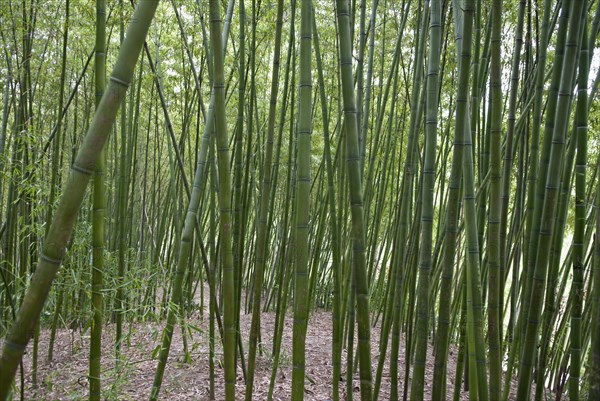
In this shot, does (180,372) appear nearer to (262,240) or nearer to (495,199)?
(262,240)

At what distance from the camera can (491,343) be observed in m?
1.72

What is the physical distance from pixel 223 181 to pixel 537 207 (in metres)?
1.06

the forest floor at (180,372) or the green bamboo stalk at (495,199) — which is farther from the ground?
the green bamboo stalk at (495,199)

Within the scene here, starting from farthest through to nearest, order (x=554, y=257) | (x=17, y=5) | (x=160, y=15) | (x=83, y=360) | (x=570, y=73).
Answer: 1. (x=160, y=15)
2. (x=83, y=360)
3. (x=17, y=5)
4. (x=554, y=257)
5. (x=570, y=73)

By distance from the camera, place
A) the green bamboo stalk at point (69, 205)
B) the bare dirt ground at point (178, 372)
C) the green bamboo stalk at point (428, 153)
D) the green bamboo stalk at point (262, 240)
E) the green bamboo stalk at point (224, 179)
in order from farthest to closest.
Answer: the bare dirt ground at point (178, 372) < the green bamboo stalk at point (262, 240) < the green bamboo stalk at point (428, 153) < the green bamboo stalk at point (224, 179) < the green bamboo stalk at point (69, 205)

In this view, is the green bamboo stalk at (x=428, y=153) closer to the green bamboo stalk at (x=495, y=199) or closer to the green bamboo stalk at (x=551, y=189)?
the green bamboo stalk at (x=495, y=199)

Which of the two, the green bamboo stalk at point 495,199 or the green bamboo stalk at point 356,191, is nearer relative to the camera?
the green bamboo stalk at point 356,191

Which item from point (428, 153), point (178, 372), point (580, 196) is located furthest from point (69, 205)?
point (178, 372)

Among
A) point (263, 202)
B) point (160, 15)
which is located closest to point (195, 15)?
point (160, 15)

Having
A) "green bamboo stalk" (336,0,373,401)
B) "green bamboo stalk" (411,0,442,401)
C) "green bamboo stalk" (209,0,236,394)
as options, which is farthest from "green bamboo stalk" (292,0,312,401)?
"green bamboo stalk" (411,0,442,401)

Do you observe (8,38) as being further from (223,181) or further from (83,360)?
(223,181)

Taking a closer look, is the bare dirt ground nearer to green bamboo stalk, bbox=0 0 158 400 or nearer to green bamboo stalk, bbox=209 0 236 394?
green bamboo stalk, bbox=209 0 236 394

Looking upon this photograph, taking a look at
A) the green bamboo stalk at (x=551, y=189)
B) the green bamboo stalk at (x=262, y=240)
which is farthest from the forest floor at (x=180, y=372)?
the green bamboo stalk at (x=551, y=189)

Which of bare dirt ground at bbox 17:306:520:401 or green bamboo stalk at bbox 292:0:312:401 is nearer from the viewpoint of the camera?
green bamboo stalk at bbox 292:0:312:401
